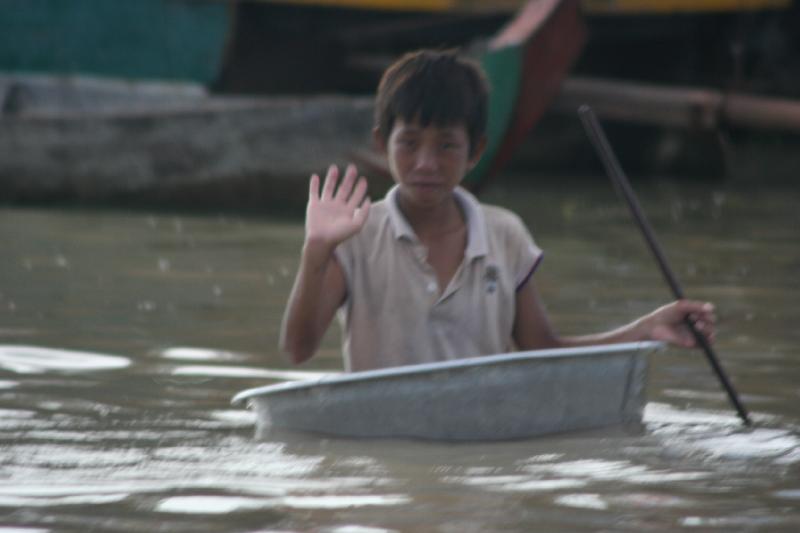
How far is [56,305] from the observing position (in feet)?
19.0

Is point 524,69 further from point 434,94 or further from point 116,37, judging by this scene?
point 434,94

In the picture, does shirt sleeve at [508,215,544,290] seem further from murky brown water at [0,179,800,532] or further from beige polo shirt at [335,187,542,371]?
murky brown water at [0,179,800,532]

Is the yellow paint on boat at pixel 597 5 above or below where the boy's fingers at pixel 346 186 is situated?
above

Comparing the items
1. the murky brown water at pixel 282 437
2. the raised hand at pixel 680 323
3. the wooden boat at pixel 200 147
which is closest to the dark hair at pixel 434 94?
the raised hand at pixel 680 323

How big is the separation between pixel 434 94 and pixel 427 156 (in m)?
0.14

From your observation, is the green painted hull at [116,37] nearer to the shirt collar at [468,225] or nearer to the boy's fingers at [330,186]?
the shirt collar at [468,225]

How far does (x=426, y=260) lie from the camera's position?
3.87m

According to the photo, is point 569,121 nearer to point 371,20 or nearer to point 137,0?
point 371,20

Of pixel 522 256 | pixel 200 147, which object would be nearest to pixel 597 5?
pixel 200 147

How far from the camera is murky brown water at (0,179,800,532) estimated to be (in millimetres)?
3221

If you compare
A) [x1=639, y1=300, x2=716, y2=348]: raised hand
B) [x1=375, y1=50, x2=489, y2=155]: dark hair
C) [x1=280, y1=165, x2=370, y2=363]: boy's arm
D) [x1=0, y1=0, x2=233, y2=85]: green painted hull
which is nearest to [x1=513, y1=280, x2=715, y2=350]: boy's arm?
[x1=639, y1=300, x2=716, y2=348]: raised hand

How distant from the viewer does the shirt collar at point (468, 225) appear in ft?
12.6

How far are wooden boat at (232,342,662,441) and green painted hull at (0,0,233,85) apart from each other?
22.5ft

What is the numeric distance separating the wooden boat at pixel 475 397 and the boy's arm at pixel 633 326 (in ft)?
0.47
